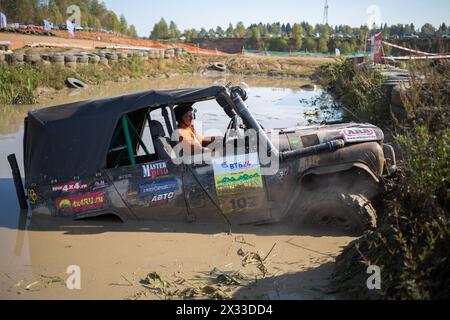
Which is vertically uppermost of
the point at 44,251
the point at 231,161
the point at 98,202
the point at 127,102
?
the point at 127,102

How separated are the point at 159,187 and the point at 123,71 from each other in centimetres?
2334

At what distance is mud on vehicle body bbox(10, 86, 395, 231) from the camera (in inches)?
216

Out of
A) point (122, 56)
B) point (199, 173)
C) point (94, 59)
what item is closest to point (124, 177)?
point (199, 173)

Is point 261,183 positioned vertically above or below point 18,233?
above

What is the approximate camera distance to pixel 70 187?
5707 millimetres

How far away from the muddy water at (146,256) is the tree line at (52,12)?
55468mm

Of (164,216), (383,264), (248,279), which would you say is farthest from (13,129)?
(383,264)

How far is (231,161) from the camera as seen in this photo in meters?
5.49

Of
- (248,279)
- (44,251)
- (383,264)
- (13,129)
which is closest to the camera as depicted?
(383,264)

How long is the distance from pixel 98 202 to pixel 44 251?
829mm

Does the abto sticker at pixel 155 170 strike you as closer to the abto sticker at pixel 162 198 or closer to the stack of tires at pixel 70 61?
the abto sticker at pixel 162 198

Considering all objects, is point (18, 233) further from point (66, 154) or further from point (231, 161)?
point (231, 161)

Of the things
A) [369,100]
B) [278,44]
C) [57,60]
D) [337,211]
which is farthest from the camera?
[278,44]

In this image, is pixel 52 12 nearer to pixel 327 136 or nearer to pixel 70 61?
pixel 70 61
